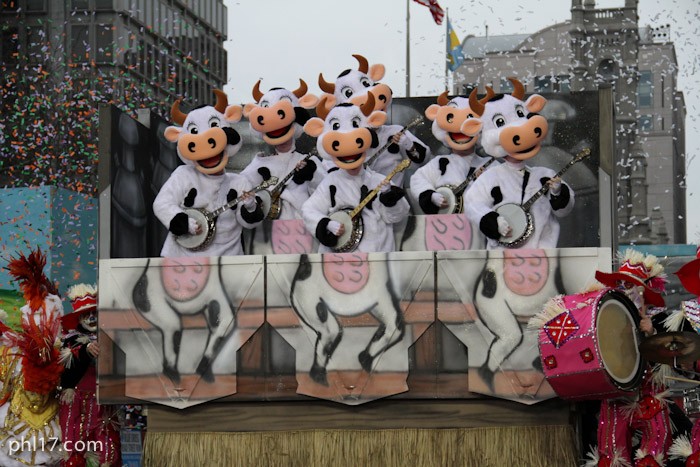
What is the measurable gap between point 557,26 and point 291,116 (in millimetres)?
52494

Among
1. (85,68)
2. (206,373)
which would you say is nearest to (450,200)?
(206,373)

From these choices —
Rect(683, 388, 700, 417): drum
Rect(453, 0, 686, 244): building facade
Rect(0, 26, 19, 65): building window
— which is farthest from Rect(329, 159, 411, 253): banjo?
Rect(453, 0, 686, 244): building facade

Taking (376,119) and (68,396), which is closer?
(68,396)

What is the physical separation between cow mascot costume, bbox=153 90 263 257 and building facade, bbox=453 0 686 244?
41.9 meters

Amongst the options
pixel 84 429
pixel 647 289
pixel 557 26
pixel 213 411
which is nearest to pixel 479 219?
pixel 647 289

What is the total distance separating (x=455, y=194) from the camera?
327 inches

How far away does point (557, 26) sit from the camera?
59250 millimetres

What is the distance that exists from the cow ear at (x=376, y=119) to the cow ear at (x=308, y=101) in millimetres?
783

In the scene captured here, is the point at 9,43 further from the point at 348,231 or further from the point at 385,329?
the point at 385,329

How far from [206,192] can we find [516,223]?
199cm

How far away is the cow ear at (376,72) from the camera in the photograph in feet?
29.4

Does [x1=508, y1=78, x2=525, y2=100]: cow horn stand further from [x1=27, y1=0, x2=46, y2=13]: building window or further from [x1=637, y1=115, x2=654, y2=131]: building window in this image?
[x1=637, y1=115, x2=654, y2=131]: building window

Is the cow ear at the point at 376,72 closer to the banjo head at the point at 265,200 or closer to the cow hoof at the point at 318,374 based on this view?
the banjo head at the point at 265,200

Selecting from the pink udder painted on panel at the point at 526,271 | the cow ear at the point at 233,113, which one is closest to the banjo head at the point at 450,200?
the cow ear at the point at 233,113
